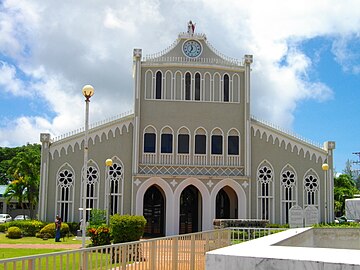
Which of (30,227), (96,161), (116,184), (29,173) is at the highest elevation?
(96,161)

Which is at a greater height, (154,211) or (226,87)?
(226,87)

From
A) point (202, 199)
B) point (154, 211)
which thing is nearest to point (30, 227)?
point (154, 211)

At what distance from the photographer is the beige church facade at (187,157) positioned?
32.2 meters

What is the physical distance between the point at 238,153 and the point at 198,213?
4.89 metres

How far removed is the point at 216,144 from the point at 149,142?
176 inches

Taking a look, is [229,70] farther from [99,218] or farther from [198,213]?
[99,218]

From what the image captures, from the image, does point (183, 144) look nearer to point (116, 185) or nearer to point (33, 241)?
point (116, 185)

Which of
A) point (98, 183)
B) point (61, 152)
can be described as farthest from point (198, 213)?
point (61, 152)

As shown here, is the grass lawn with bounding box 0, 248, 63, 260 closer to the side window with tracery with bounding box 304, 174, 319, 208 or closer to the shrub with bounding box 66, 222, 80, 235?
the shrub with bounding box 66, 222, 80, 235

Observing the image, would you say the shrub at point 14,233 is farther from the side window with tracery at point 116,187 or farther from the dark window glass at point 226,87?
the dark window glass at point 226,87

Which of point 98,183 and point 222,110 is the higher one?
point 222,110

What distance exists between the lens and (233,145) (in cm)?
3369

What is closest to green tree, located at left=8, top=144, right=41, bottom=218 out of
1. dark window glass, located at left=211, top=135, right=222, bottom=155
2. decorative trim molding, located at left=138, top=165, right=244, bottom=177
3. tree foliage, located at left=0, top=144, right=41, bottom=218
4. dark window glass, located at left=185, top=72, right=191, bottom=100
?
tree foliage, located at left=0, top=144, right=41, bottom=218

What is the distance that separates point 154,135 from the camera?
109 ft
